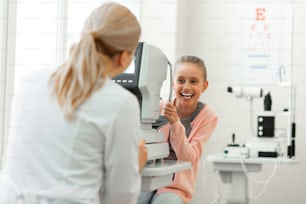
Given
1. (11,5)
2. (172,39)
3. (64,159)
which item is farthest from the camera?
(172,39)

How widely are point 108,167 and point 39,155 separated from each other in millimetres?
150

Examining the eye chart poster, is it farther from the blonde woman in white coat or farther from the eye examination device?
the blonde woman in white coat

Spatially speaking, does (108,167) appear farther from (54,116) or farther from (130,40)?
(130,40)

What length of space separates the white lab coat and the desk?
1.50m

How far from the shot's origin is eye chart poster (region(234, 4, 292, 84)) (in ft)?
10.5

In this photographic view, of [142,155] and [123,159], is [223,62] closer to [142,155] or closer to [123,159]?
[142,155]

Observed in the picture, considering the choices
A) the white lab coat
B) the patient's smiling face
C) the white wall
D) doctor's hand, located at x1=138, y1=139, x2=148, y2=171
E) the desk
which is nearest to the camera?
the white lab coat

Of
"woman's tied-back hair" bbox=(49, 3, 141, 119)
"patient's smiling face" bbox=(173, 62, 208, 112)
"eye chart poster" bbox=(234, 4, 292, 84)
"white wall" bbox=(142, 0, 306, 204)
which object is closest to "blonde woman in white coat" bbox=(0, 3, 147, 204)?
"woman's tied-back hair" bbox=(49, 3, 141, 119)

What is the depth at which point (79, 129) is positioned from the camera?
1.04 meters

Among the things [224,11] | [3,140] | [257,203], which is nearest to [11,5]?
[3,140]

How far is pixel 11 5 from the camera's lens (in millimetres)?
1869

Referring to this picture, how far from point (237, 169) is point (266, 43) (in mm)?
1005

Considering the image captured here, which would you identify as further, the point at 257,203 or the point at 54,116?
the point at 257,203

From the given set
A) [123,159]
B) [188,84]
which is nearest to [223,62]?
[188,84]
